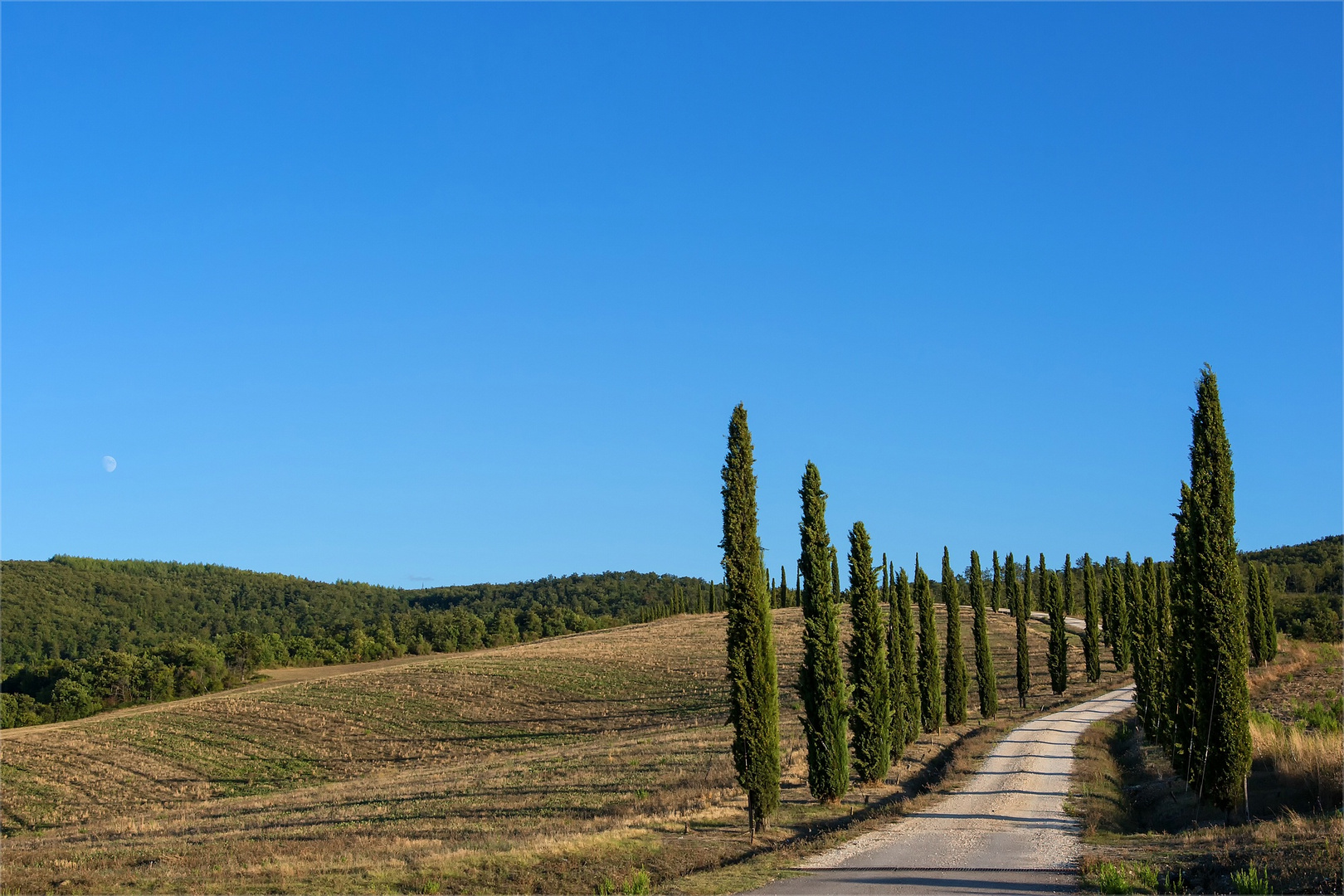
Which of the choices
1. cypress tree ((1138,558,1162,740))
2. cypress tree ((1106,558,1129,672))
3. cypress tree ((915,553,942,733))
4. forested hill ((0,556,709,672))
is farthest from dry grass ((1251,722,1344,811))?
forested hill ((0,556,709,672))

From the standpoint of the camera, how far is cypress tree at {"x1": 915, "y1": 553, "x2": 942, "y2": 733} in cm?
4622

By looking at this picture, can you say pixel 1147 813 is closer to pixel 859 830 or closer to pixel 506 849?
pixel 859 830

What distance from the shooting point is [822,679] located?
27.7m

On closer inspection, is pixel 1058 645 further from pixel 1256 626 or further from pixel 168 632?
pixel 168 632

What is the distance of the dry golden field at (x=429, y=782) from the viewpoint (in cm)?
1850

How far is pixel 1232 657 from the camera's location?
2248 centimetres

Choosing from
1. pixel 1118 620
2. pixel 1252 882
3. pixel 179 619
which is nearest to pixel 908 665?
pixel 1252 882

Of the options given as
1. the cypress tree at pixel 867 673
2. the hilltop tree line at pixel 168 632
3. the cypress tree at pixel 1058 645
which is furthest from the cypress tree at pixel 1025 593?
the hilltop tree line at pixel 168 632

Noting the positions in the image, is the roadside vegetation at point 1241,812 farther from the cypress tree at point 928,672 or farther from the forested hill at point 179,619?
the forested hill at point 179,619

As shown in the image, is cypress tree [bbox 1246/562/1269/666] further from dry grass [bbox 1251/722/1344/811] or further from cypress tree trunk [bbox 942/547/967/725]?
dry grass [bbox 1251/722/1344/811]

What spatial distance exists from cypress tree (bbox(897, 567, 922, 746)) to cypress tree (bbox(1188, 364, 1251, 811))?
19.6 m

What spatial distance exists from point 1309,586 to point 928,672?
4218 inches

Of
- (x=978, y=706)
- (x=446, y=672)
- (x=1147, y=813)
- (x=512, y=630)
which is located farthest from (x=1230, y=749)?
(x=512, y=630)

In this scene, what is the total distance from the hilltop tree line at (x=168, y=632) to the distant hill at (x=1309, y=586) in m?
→ 72.5
